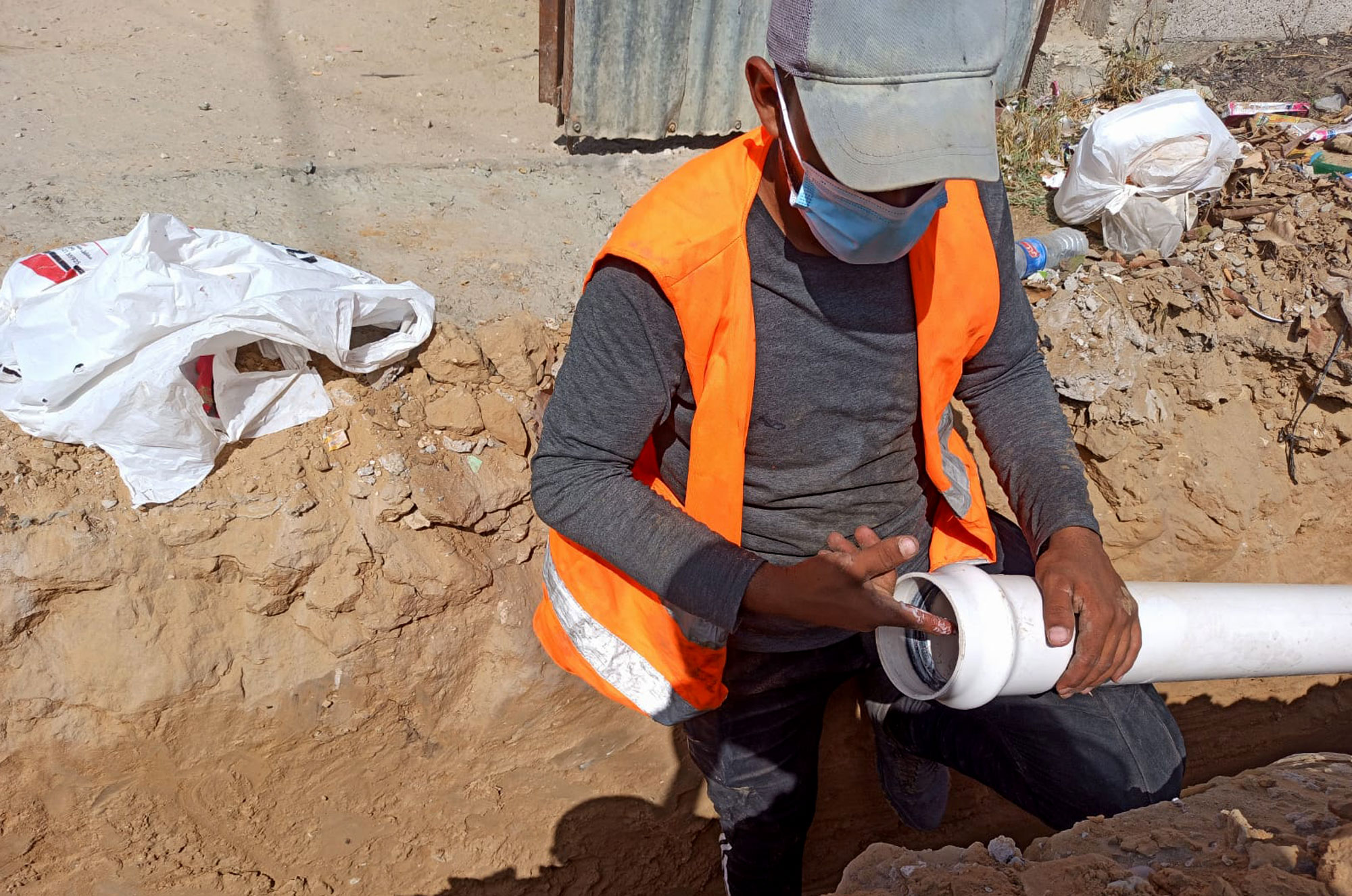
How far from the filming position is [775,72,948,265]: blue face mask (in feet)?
5.10

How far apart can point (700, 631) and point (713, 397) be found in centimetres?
50

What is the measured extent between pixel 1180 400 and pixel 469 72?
3.94 m

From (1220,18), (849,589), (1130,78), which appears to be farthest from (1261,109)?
(849,589)

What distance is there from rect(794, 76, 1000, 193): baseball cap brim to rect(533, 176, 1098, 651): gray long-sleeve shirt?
28cm

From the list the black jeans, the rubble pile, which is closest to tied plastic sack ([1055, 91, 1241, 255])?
the rubble pile

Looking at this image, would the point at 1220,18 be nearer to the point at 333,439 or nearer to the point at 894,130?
the point at 894,130

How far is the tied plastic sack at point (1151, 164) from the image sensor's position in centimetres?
392

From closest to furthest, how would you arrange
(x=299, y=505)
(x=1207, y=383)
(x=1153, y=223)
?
(x=299, y=505)
(x=1207, y=383)
(x=1153, y=223)

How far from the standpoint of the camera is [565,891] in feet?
11.2

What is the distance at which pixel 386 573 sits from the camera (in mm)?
2893

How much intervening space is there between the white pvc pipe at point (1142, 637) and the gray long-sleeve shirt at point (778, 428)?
10.0 inches

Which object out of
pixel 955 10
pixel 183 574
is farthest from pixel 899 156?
pixel 183 574

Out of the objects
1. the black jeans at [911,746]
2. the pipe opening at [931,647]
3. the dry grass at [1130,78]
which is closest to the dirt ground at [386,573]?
the black jeans at [911,746]

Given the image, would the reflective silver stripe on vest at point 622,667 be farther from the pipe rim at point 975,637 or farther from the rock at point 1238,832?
the rock at point 1238,832
